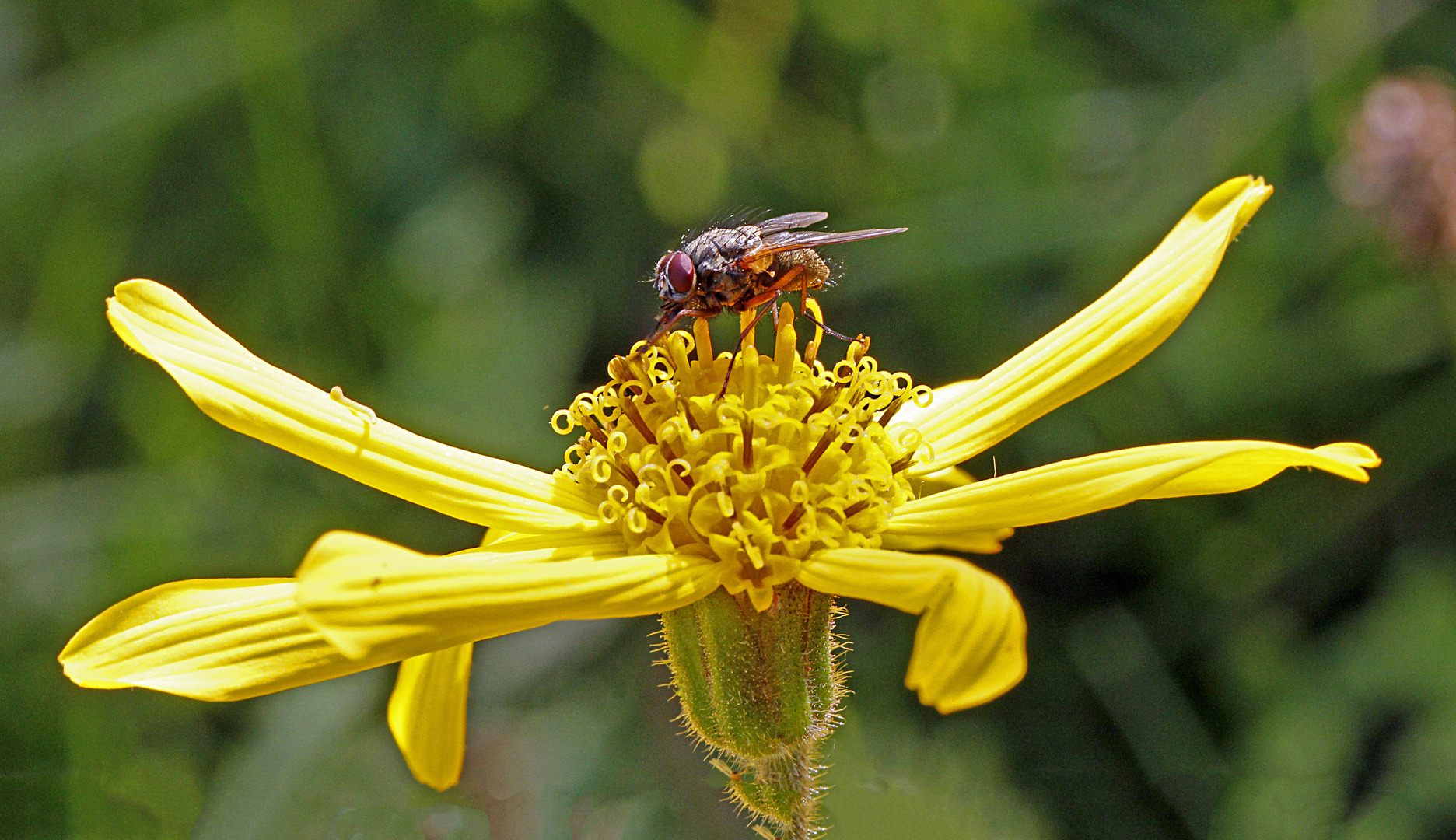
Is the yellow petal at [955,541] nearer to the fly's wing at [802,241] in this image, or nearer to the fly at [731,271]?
the fly at [731,271]

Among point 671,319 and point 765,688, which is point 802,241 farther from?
point 765,688

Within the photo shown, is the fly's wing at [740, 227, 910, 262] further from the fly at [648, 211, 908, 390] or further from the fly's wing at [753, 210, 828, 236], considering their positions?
the fly's wing at [753, 210, 828, 236]

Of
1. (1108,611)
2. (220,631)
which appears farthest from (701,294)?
(1108,611)

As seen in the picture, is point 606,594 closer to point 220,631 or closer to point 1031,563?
point 220,631

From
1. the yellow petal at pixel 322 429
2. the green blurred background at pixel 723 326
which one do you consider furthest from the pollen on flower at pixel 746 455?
the green blurred background at pixel 723 326

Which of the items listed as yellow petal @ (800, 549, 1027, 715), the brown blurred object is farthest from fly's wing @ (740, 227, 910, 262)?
the brown blurred object

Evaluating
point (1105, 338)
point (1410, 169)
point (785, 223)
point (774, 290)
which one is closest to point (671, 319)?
point (774, 290)
